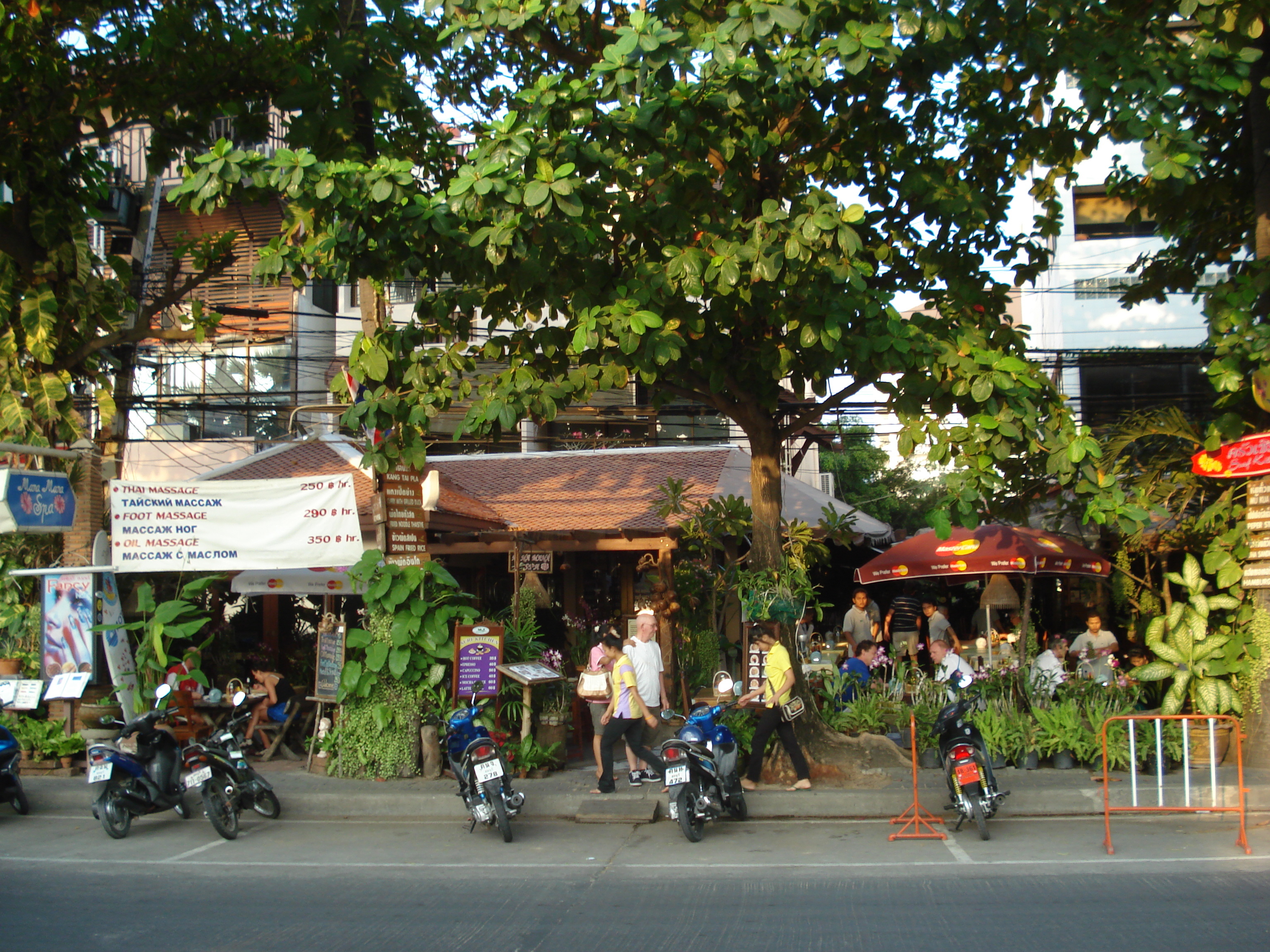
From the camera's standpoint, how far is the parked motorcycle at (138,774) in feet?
29.6

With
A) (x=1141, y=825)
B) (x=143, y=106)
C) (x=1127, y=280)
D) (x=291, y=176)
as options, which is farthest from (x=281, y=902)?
(x=1127, y=280)

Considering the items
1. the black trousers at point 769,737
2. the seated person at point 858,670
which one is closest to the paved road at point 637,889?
the black trousers at point 769,737

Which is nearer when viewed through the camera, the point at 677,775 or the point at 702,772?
the point at 677,775

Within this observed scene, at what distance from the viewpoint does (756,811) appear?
379 inches

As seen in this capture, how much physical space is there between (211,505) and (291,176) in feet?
15.4

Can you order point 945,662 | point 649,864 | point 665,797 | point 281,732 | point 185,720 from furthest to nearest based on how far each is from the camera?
point 281,732
point 185,720
point 945,662
point 665,797
point 649,864

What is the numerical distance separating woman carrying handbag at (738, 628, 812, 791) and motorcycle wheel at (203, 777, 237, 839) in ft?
14.7

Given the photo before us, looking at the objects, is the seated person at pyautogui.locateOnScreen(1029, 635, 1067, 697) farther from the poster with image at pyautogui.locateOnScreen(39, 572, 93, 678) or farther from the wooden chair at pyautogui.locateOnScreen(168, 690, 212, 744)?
the poster with image at pyautogui.locateOnScreen(39, 572, 93, 678)

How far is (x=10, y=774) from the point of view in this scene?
32.6 ft

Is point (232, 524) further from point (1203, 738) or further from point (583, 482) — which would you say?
point (1203, 738)

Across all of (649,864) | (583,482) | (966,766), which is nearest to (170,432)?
(583,482)

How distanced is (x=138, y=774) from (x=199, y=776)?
0.73m

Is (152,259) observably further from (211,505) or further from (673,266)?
(673,266)

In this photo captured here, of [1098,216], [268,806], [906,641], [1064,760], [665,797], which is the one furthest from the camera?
[1098,216]
